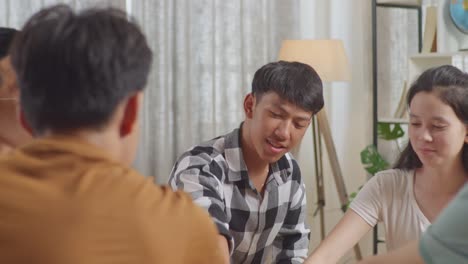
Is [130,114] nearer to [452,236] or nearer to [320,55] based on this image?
[452,236]

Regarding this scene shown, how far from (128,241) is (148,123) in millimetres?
2958

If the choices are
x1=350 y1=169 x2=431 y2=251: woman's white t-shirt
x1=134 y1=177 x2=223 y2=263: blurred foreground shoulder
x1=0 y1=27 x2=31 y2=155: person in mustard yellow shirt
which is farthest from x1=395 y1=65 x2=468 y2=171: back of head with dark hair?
x1=134 y1=177 x2=223 y2=263: blurred foreground shoulder

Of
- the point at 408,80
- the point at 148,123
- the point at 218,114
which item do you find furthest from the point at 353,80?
the point at 148,123

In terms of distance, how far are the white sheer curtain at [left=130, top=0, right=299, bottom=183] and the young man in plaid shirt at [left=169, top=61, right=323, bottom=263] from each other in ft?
5.54

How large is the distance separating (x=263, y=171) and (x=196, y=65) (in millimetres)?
1806

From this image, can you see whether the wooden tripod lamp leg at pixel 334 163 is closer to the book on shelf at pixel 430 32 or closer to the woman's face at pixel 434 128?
the book on shelf at pixel 430 32

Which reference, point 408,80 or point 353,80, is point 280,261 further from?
point 353,80

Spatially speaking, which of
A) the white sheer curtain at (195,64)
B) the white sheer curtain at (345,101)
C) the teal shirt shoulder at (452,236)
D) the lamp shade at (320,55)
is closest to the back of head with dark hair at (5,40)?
the teal shirt shoulder at (452,236)

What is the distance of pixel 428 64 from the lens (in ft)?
12.6

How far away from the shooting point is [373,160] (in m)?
4.18

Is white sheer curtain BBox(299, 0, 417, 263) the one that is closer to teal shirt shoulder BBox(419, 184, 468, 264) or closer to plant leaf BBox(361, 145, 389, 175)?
plant leaf BBox(361, 145, 389, 175)

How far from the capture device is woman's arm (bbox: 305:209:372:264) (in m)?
2.11

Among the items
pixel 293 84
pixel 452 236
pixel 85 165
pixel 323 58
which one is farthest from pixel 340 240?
pixel 323 58

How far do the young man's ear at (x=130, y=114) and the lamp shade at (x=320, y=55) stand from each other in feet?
9.19
